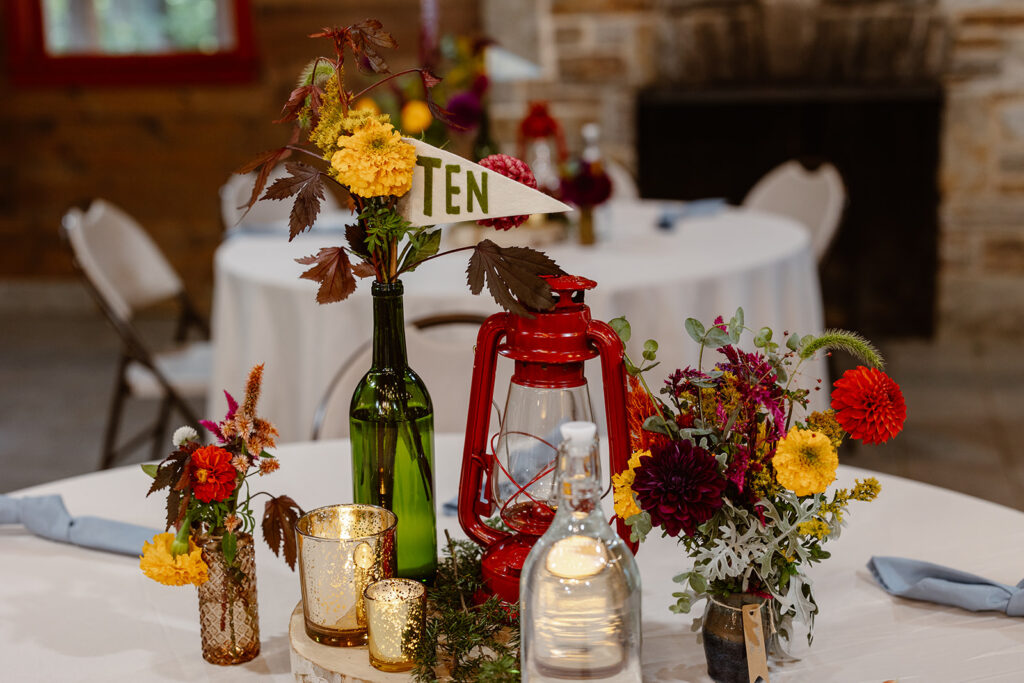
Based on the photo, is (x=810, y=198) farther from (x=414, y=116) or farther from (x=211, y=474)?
(x=211, y=474)

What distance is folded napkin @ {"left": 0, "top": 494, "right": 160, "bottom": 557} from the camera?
1.13 m

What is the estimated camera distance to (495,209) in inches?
34.0

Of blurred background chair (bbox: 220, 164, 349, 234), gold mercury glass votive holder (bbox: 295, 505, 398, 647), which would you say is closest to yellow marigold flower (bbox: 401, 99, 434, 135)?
blurred background chair (bbox: 220, 164, 349, 234)

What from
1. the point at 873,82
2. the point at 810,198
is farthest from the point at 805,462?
the point at 873,82

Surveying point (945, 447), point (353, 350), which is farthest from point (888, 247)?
point (353, 350)

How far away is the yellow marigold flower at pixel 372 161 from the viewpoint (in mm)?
820

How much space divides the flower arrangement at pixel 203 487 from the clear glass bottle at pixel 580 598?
25 cm

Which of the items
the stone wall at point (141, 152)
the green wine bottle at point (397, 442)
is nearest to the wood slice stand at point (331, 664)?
the green wine bottle at point (397, 442)

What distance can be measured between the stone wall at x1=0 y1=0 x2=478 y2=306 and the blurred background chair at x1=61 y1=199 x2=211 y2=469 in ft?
7.29

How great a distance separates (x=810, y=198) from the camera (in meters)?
3.46

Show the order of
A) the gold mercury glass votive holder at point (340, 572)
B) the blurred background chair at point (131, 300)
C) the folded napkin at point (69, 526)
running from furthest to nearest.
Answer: the blurred background chair at point (131, 300)
the folded napkin at point (69, 526)
the gold mercury glass votive holder at point (340, 572)

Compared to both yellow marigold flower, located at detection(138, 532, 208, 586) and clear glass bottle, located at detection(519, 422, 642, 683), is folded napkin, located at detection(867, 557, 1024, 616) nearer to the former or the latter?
clear glass bottle, located at detection(519, 422, 642, 683)

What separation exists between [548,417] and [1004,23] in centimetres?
413

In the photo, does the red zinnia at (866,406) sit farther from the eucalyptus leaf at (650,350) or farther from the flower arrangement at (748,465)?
the eucalyptus leaf at (650,350)
